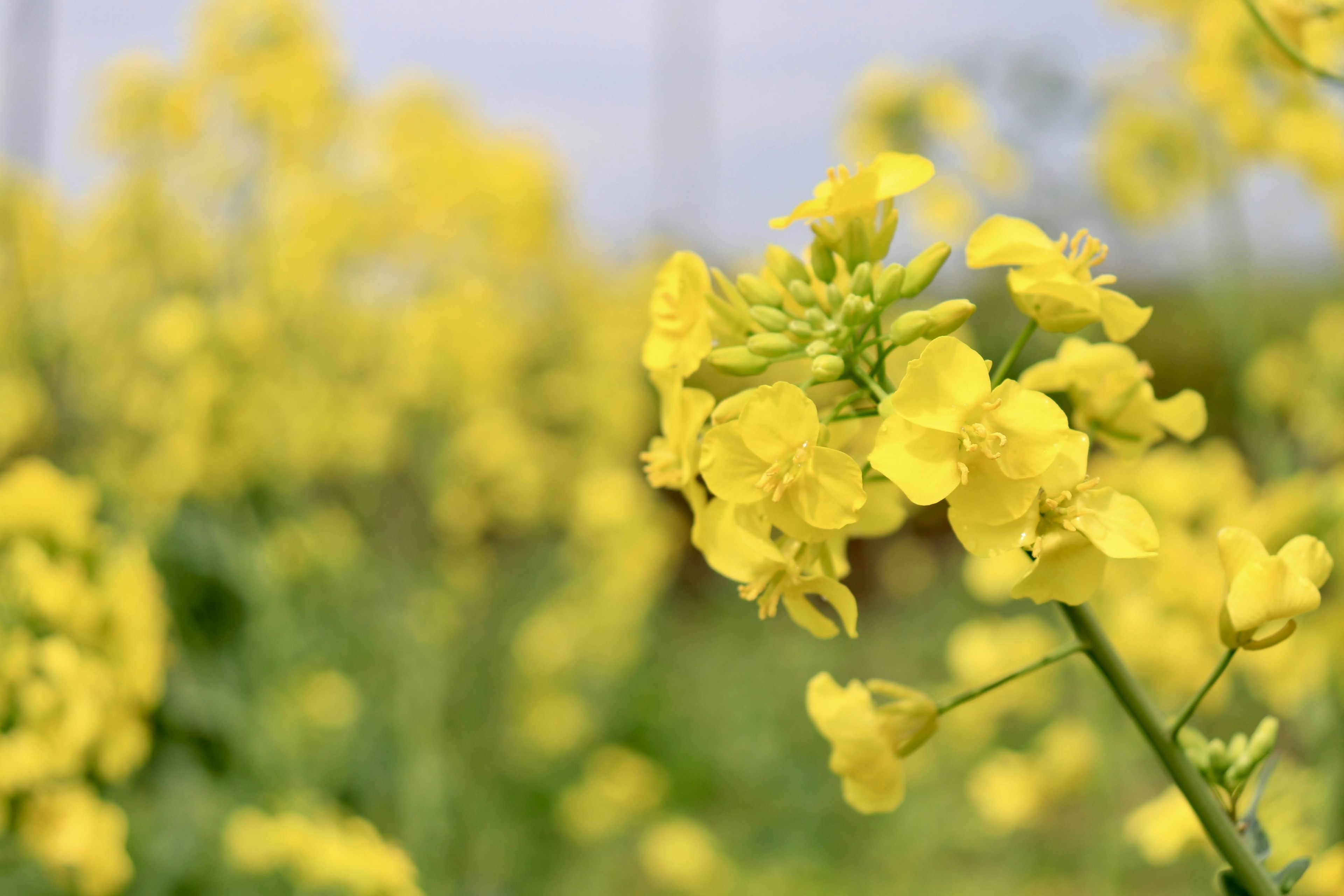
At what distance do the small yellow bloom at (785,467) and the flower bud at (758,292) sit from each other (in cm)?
14

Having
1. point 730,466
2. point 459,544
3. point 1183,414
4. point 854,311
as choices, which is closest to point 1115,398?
point 1183,414

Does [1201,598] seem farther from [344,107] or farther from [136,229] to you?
[136,229]

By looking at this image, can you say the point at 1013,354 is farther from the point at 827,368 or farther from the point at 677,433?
the point at 677,433

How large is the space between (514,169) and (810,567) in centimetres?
414

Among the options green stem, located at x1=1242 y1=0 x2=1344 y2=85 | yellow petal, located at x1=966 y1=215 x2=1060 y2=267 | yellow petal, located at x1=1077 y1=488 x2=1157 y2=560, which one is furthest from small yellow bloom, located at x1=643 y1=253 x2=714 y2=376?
green stem, located at x1=1242 y1=0 x2=1344 y2=85

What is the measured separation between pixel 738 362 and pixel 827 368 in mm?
99

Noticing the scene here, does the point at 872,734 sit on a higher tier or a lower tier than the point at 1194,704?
lower

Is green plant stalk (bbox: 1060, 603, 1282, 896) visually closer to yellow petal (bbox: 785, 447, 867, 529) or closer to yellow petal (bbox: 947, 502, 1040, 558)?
yellow petal (bbox: 947, 502, 1040, 558)

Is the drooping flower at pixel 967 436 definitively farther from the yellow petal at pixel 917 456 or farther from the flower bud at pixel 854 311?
the flower bud at pixel 854 311

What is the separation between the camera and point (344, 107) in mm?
3904

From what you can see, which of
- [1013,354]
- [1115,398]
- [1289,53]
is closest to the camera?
[1013,354]

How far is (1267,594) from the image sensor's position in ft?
2.42

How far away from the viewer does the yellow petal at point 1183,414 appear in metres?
0.92

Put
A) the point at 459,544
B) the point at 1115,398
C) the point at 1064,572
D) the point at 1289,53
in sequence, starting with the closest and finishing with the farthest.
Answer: the point at 1064,572, the point at 1115,398, the point at 1289,53, the point at 459,544
